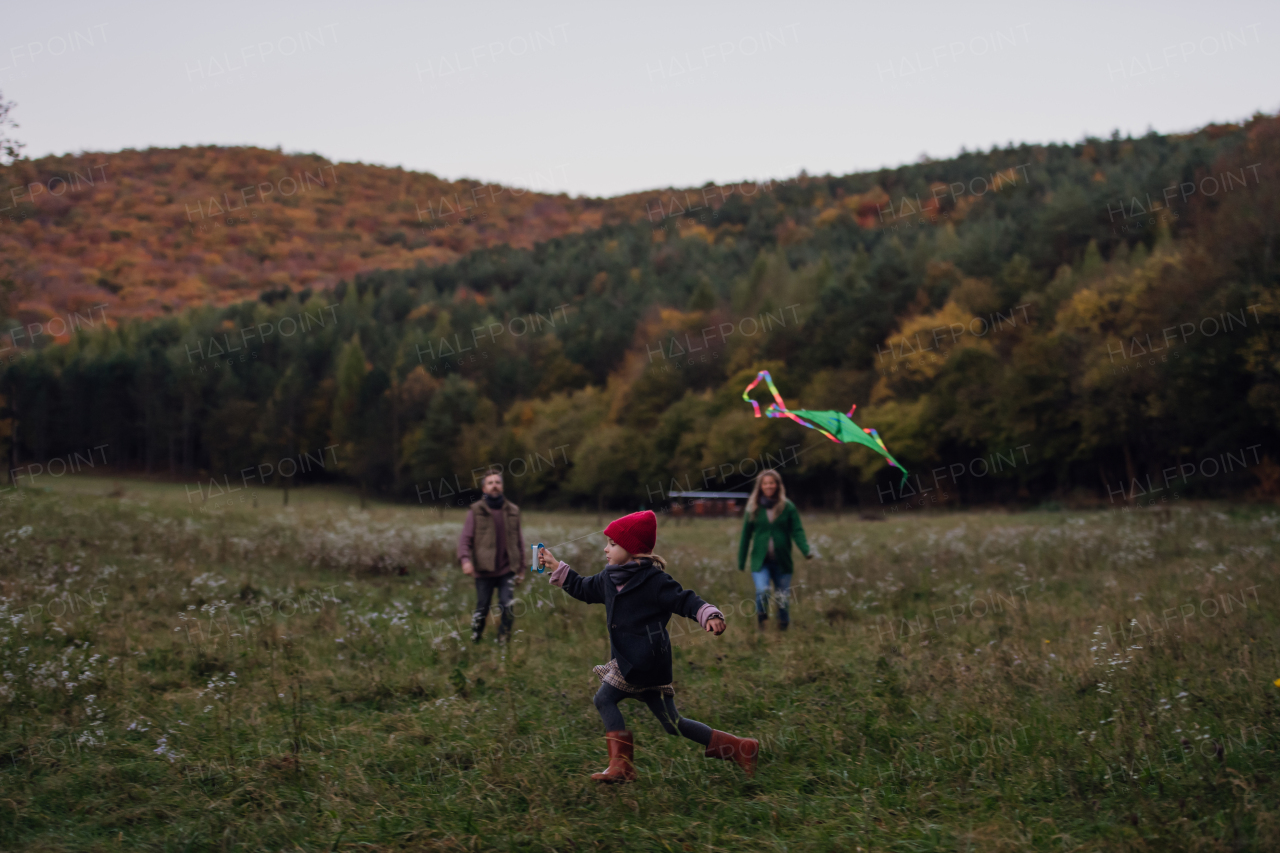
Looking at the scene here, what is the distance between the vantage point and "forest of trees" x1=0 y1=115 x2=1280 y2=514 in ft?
135

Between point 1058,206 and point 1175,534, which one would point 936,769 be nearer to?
point 1175,534

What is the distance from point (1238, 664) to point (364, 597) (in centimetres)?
1061

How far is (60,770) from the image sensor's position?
5.37 m

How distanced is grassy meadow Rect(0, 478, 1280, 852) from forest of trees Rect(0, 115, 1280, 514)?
14.3 metres

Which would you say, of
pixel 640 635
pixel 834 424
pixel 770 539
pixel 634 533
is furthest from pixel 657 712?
pixel 770 539

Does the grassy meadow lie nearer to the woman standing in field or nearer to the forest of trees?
the woman standing in field

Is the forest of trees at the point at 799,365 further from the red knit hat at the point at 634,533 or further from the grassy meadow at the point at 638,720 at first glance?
the red knit hat at the point at 634,533

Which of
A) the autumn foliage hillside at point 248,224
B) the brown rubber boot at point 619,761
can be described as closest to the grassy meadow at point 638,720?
the brown rubber boot at point 619,761

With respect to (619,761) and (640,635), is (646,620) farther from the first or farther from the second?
(619,761)

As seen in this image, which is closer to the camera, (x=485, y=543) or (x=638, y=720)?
(x=638, y=720)

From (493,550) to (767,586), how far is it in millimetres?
3363

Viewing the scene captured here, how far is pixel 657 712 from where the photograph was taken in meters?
5.56

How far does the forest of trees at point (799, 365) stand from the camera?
41.0 metres

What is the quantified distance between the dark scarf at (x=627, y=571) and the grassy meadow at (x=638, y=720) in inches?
48.7
